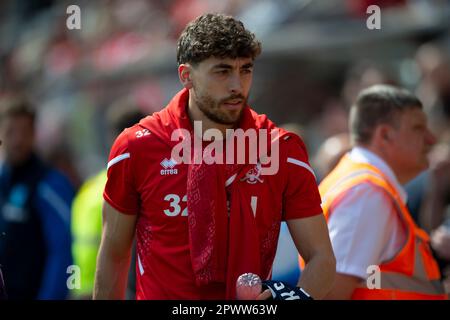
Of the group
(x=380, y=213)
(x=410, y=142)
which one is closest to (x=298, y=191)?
(x=380, y=213)

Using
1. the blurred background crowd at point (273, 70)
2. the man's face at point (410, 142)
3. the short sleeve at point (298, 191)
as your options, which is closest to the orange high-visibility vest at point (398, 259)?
the man's face at point (410, 142)

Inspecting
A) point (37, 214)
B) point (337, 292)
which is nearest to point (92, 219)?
point (37, 214)

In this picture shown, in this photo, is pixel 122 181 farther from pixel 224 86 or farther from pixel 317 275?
pixel 317 275

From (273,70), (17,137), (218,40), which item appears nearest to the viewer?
(218,40)

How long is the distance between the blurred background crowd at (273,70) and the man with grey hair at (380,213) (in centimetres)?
67

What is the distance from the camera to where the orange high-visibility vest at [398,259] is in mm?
5250

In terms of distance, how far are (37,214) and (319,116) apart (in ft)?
17.2

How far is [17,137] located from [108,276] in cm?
282

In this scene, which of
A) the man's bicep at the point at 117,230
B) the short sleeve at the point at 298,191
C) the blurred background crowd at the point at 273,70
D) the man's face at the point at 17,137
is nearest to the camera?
the short sleeve at the point at 298,191

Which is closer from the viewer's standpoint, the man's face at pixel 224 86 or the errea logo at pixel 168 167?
the man's face at pixel 224 86

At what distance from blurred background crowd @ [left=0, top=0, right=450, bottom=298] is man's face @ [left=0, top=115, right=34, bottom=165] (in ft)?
2.36

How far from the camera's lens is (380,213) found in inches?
207

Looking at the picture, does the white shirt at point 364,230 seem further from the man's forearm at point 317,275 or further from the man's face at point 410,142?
the man's forearm at point 317,275

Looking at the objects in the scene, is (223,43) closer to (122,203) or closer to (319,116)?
(122,203)
